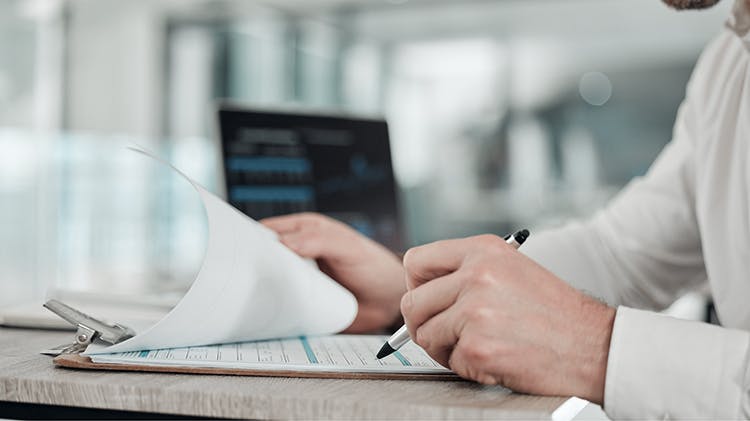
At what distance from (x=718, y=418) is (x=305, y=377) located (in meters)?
0.29

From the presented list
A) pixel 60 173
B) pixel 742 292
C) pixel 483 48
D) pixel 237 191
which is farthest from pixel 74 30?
pixel 742 292

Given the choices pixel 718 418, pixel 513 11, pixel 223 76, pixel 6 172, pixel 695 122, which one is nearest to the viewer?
pixel 718 418

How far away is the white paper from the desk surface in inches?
1.0

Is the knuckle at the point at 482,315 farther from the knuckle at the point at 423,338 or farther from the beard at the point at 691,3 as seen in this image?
the beard at the point at 691,3

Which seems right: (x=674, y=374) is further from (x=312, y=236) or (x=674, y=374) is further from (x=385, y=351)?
(x=312, y=236)

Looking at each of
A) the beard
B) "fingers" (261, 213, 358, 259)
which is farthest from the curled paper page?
the beard

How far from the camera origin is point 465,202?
6270mm

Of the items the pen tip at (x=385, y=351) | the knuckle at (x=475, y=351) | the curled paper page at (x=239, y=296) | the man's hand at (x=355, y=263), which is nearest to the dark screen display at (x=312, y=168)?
the man's hand at (x=355, y=263)

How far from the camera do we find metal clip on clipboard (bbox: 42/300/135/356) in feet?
2.38

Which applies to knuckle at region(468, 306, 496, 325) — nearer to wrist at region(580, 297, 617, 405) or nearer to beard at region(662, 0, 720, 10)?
wrist at region(580, 297, 617, 405)

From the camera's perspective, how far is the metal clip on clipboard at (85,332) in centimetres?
72

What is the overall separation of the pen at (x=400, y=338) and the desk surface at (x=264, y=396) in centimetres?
7

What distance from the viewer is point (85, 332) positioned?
731mm

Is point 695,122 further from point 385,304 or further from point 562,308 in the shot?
point 562,308
